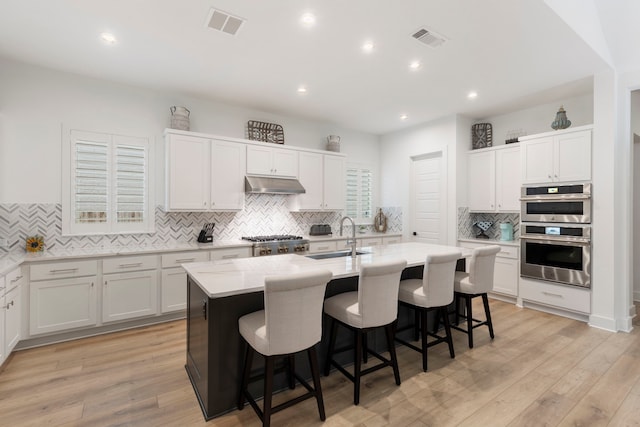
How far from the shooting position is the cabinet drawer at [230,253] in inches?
160

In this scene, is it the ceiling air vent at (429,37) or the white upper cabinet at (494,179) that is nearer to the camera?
the ceiling air vent at (429,37)

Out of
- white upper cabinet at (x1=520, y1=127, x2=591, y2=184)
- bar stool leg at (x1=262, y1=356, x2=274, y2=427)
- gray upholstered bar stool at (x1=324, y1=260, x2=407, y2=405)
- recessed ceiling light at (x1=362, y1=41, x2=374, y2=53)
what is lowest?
bar stool leg at (x1=262, y1=356, x2=274, y2=427)

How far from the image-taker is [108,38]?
2893 millimetres

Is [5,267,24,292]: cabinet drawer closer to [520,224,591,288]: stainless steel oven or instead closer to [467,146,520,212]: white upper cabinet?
[520,224,591,288]: stainless steel oven

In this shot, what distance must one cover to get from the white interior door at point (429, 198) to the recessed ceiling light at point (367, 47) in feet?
9.36

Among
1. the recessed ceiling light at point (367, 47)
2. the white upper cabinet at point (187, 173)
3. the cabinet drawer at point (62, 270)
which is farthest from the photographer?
the white upper cabinet at point (187, 173)

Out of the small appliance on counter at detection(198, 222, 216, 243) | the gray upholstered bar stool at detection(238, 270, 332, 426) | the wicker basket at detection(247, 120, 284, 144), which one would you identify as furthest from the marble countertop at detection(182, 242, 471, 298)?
the wicker basket at detection(247, 120, 284, 144)

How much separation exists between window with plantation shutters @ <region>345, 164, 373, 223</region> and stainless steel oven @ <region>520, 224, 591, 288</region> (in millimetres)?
2842

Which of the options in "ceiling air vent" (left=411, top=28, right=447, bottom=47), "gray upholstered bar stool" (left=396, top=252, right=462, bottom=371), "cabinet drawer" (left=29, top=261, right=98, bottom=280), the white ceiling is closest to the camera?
the white ceiling

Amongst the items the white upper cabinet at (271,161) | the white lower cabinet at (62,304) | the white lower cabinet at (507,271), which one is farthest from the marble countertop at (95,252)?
the white lower cabinet at (507,271)

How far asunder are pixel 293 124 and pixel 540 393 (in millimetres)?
4739

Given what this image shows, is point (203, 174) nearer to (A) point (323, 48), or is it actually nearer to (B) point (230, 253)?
(B) point (230, 253)

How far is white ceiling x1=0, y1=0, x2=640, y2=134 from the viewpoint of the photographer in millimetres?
2494

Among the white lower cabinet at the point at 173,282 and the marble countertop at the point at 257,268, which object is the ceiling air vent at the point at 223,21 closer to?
the marble countertop at the point at 257,268
